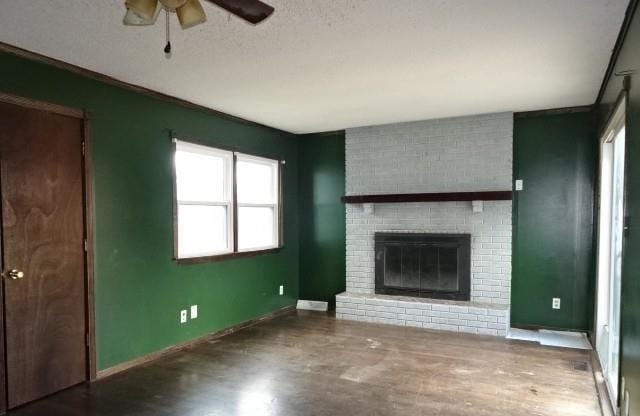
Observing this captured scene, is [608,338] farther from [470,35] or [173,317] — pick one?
[173,317]

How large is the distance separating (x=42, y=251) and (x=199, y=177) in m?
1.68

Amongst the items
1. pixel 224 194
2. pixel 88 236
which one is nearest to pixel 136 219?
pixel 88 236

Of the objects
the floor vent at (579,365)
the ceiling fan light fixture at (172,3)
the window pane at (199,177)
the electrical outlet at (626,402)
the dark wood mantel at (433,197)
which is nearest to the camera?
the ceiling fan light fixture at (172,3)

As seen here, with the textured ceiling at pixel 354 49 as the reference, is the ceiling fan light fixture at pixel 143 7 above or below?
below

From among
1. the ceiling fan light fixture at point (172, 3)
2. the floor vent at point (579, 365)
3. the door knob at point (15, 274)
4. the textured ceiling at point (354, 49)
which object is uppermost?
the textured ceiling at point (354, 49)

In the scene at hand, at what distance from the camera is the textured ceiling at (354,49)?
224cm

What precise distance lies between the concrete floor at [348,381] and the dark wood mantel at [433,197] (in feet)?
4.78

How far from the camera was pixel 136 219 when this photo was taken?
12.0ft

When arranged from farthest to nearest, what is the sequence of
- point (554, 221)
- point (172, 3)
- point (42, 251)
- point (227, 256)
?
point (227, 256) < point (554, 221) < point (42, 251) < point (172, 3)

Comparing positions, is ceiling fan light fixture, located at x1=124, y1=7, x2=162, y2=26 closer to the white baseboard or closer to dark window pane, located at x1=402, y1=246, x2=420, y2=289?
dark window pane, located at x1=402, y1=246, x2=420, y2=289

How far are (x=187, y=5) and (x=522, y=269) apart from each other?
429 centimetres

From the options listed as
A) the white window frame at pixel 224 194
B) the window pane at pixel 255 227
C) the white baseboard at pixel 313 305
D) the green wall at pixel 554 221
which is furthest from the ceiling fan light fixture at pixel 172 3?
the white baseboard at pixel 313 305

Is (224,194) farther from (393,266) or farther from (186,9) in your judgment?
(186,9)

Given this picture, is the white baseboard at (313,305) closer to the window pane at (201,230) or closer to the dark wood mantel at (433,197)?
the dark wood mantel at (433,197)
